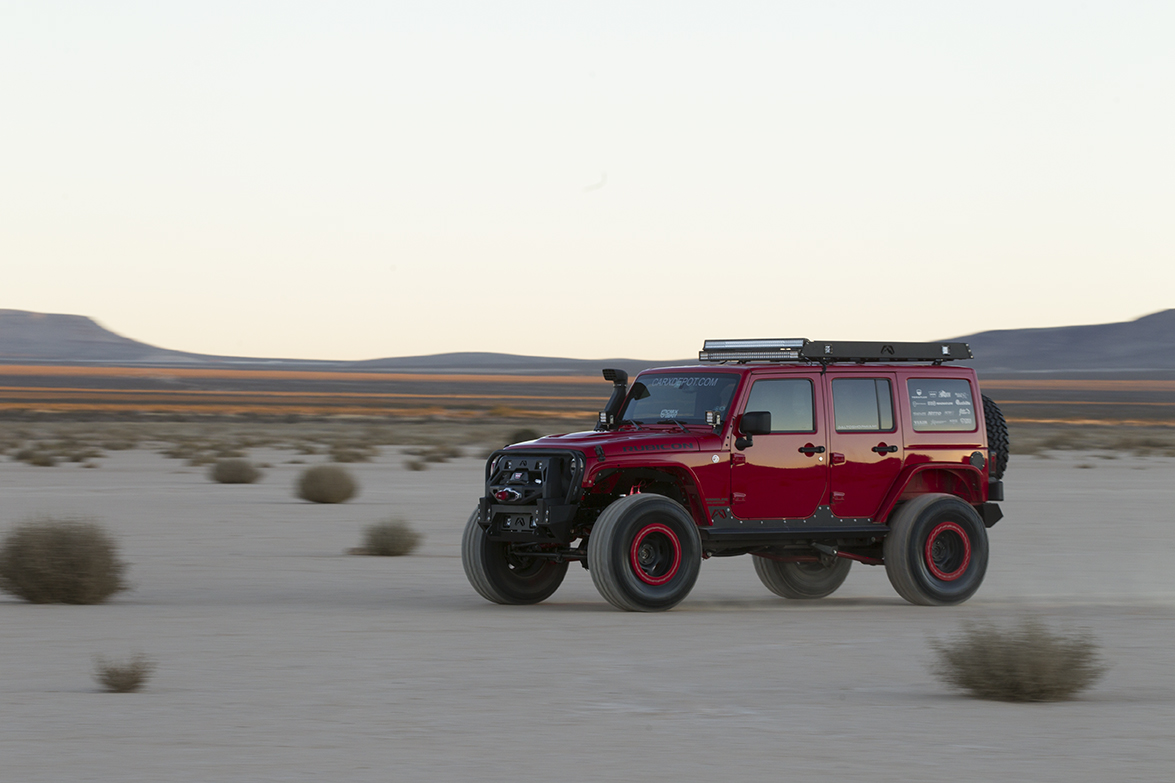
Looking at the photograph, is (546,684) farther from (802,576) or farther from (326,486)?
(326,486)

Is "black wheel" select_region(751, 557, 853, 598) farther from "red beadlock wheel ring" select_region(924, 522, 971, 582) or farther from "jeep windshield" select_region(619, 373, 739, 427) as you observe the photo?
"jeep windshield" select_region(619, 373, 739, 427)

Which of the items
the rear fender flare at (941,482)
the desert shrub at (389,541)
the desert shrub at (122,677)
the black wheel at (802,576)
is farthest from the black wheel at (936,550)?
the desert shrub at (389,541)

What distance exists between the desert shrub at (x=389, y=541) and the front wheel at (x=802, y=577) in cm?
668

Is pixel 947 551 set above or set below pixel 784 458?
below

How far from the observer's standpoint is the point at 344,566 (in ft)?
70.7

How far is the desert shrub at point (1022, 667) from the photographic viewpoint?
11.1m

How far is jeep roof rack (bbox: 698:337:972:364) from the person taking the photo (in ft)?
53.1

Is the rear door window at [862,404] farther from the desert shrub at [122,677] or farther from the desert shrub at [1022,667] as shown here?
the desert shrub at [122,677]

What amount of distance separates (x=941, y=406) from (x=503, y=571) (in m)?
4.53

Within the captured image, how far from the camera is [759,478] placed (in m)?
15.8

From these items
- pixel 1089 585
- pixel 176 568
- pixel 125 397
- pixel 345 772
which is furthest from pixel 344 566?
pixel 125 397

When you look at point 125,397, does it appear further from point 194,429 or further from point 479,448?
point 479,448

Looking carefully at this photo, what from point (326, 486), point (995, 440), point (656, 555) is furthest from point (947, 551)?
point (326, 486)

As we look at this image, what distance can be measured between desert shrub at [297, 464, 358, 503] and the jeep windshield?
19.2m
